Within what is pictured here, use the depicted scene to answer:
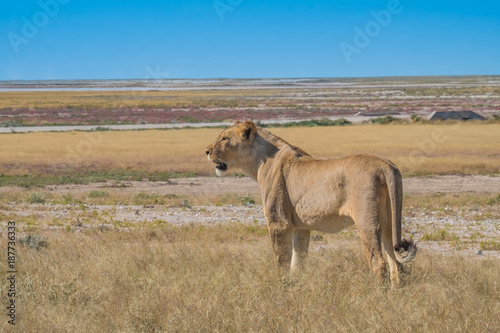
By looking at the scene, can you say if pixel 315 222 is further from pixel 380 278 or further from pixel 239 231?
pixel 239 231

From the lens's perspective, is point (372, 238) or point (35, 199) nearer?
point (372, 238)

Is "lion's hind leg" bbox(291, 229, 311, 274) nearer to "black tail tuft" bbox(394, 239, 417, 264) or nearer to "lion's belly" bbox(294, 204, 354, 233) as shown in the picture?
"lion's belly" bbox(294, 204, 354, 233)

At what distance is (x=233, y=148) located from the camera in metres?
8.55

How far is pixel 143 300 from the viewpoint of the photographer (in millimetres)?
6633

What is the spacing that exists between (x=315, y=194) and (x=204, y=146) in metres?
34.2

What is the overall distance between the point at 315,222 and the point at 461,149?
31.7 meters

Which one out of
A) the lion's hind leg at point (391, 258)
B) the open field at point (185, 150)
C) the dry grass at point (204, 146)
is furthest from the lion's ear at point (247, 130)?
the dry grass at point (204, 146)

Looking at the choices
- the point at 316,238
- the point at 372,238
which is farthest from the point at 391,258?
the point at 316,238

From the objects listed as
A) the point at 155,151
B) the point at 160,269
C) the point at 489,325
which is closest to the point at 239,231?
the point at 160,269

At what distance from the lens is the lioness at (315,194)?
682cm

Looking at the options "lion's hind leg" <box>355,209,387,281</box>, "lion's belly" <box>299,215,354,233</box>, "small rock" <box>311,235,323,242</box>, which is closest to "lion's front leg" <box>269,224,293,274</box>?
"lion's belly" <box>299,215,354,233</box>

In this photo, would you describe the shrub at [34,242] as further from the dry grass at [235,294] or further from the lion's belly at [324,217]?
the lion's belly at [324,217]

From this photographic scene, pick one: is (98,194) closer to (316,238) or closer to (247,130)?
(316,238)

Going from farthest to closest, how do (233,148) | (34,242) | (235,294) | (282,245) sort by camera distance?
(34,242), (233,148), (282,245), (235,294)
